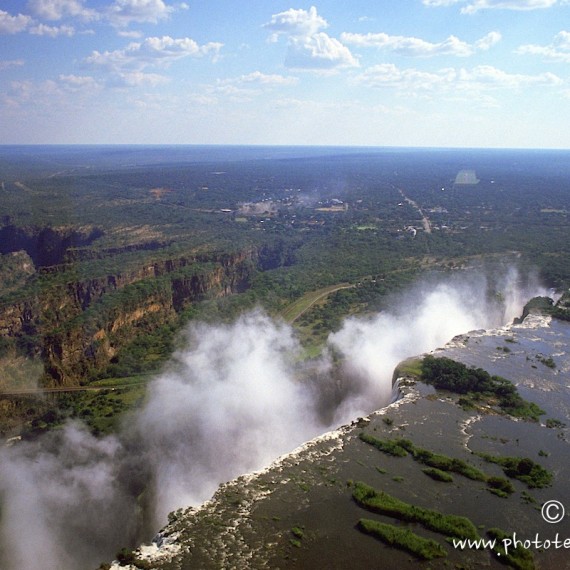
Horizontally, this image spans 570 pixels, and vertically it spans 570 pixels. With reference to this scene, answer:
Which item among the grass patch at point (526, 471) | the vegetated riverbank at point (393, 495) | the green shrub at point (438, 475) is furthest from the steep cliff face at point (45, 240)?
the grass patch at point (526, 471)

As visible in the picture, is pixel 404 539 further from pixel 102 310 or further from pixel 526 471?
pixel 102 310

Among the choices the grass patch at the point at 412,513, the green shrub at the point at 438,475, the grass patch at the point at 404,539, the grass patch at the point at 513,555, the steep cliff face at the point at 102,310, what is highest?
the steep cliff face at the point at 102,310

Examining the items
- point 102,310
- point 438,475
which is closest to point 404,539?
point 438,475

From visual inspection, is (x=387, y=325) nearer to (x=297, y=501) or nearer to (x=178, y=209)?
(x=297, y=501)

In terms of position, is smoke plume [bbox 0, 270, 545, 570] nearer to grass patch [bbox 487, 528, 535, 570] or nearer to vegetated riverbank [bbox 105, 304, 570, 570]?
vegetated riverbank [bbox 105, 304, 570, 570]

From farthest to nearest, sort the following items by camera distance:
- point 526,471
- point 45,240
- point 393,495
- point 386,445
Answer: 1. point 45,240
2. point 386,445
3. point 526,471
4. point 393,495

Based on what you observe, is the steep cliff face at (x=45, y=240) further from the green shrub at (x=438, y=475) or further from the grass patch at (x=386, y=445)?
the green shrub at (x=438, y=475)

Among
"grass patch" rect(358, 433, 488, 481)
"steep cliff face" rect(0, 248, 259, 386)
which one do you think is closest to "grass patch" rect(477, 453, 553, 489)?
"grass patch" rect(358, 433, 488, 481)

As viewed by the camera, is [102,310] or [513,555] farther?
[102,310]
